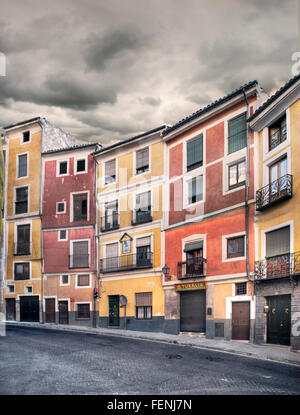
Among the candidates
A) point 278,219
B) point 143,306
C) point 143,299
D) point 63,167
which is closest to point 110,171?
point 63,167

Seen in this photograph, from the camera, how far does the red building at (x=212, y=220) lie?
82.2 feet

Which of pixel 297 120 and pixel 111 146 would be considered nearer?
pixel 297 120

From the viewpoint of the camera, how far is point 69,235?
38125 mm

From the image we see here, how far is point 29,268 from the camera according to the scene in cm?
3953

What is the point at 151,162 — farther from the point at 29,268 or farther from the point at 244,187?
the point at 29,268

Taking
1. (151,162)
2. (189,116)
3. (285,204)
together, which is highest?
(189,116)

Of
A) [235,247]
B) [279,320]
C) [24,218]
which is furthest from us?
[24,218]

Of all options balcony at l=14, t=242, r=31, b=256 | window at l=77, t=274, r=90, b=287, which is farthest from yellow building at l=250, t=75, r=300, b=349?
balcony at l=14, t=242, r=31, b=256

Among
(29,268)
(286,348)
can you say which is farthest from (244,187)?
(29,268)

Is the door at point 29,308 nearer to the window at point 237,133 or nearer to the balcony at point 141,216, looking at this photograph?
the balcony at point 141,216

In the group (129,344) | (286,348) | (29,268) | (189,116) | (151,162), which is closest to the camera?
(286,348)

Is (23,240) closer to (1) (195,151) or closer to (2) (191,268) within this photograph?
(2) (191,268)

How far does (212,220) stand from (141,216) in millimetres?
7242
